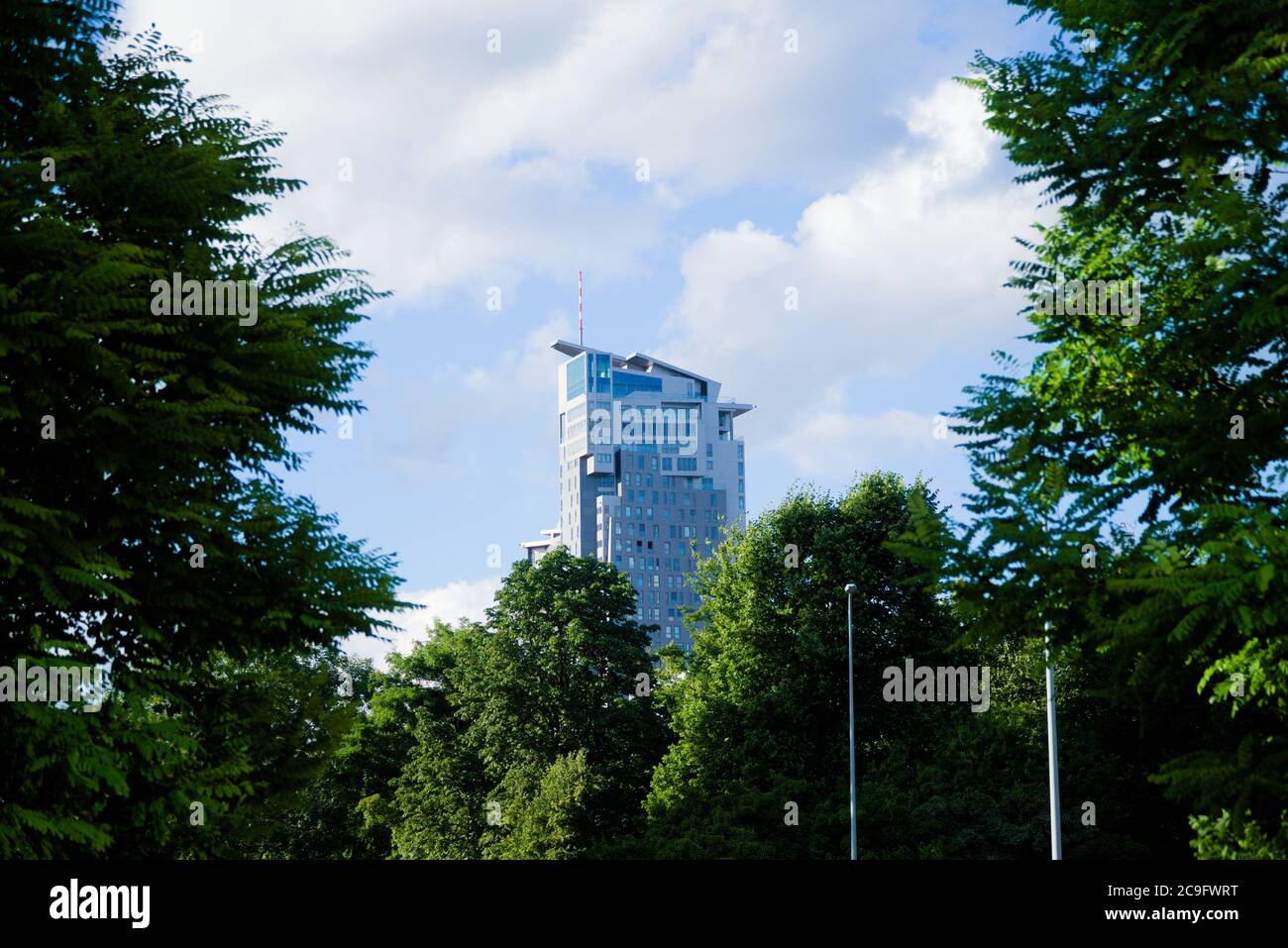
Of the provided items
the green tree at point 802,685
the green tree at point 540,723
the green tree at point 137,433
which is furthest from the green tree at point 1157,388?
the green tree at point 540,723

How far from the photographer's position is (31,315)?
1365cm

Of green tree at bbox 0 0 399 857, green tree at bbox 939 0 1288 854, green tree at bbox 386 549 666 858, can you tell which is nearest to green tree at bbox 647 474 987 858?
green tree at bbox 386 549 666 858

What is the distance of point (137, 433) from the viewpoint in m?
14.8

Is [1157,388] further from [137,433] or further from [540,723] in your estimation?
[540,723]

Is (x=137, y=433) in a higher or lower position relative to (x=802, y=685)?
higher

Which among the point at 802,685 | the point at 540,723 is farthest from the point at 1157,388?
the point at 540,723

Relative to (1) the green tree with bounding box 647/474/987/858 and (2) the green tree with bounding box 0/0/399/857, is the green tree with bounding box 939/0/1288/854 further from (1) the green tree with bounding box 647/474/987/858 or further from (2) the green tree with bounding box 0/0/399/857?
(1) the green tree with bounding box 647/474/987/858

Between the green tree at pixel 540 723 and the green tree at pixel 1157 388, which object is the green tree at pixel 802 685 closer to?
the green tree at pixel 540 723

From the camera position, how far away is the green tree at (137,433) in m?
14.4

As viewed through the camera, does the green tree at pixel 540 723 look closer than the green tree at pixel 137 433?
No

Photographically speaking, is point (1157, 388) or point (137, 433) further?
point (137, 433)

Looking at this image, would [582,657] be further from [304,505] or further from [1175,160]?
[1175,160]
